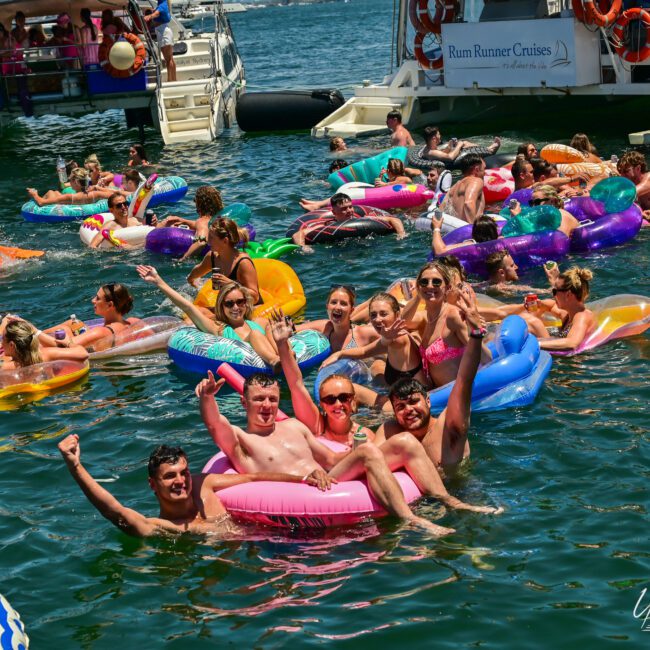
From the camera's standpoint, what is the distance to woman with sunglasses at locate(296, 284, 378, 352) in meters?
9.26

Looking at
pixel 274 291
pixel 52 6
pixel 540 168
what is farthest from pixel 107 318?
pixel 52 6

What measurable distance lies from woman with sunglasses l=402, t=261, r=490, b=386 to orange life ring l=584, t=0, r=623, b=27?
36.9 ft

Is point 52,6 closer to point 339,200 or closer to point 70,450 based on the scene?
point 339,200

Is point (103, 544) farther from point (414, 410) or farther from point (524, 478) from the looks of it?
point (524, 478)

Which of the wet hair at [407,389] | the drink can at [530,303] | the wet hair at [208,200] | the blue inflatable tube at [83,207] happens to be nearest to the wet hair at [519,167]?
the wet hair at [208,200]

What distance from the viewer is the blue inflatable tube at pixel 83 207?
54.6 feet

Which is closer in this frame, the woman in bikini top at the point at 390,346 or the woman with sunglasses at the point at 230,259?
the woman in bikini top at the point at 390,346

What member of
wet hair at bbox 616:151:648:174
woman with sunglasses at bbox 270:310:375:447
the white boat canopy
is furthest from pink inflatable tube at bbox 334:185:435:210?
the white boat canopy

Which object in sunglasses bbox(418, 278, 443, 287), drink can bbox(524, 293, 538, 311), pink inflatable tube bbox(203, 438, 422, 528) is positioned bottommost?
pink inflatable tube bbox(203, 438, 422, 528)

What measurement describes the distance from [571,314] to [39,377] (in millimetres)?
4752

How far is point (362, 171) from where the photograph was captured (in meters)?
16.7

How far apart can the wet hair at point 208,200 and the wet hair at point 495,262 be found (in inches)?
138

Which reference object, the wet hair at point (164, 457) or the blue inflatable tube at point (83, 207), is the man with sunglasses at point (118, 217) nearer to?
the blue inflatable tube at point (83, 207)

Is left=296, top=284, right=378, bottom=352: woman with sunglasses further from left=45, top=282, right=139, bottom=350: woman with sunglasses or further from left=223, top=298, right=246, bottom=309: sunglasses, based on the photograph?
left=45, top=282, right=139, bottom=350: woman with sunglasses
